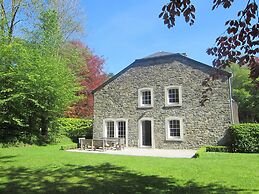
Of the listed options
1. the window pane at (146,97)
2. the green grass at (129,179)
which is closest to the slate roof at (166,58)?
the window pane at (146,97)

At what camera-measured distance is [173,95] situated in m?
19.4

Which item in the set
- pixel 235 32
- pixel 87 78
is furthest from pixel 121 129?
pixel 235 32

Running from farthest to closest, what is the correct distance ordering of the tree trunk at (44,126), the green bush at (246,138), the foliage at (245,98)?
1. the foliage at (245,98)
2. the tree trunk at (44,126)
3. the green bush at (246,138)

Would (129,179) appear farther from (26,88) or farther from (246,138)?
(26,88)

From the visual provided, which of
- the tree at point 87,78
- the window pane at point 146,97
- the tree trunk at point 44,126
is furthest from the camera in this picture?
the tree at point 87,78

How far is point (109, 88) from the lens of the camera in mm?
22094

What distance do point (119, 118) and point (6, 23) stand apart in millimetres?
12012

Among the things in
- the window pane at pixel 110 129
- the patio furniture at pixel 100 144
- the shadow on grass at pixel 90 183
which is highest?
the window pane at pixel 110 129

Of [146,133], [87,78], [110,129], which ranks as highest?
[87,78]

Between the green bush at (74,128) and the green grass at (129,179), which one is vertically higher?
the green bush at (74,128)

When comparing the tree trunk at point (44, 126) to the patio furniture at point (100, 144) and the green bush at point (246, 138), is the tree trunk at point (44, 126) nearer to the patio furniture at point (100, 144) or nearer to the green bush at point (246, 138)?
the patio furniture at point (100, 144)

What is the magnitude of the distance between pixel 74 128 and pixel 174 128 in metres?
10.5

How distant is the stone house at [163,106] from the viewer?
58.2ft

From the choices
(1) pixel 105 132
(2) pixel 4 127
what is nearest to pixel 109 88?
(1) pixel 105 132
